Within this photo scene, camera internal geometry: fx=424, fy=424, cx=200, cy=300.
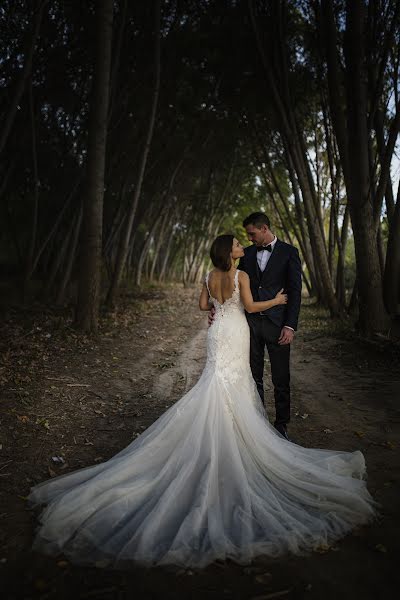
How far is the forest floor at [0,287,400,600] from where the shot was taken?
236 centimetres

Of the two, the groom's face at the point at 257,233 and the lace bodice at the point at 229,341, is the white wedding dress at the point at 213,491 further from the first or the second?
the groom's face at the point at 257,233

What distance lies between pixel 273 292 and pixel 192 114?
14946 millimetres

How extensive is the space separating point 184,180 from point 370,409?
20097 millimetres

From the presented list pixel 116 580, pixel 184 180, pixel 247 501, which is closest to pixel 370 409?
pixel 247 501

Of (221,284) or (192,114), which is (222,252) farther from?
(192,114)

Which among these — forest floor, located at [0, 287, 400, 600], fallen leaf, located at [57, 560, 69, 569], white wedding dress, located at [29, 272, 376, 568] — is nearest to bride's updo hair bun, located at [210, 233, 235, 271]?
white wedding dress, located at [29, 272, 376, 568]

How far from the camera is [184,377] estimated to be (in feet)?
23.5

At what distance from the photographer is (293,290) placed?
4594 mm

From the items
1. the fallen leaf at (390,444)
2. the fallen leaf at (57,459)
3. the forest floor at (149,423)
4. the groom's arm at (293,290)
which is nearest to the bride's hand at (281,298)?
the groom's arm at (293,290)

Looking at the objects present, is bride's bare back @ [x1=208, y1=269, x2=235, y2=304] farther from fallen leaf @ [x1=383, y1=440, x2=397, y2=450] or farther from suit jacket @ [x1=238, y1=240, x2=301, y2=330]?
fallen leaf @ [x1=383, y1=440, x2=397, y2=450]

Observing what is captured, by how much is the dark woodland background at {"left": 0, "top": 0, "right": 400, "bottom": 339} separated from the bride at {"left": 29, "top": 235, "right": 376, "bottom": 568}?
219 inches

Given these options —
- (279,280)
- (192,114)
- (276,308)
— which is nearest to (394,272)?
(279,280)

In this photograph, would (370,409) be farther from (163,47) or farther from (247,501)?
(163,47)

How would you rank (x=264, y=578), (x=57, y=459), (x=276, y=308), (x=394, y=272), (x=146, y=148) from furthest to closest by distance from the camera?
(x=146, y=148), (x=394, y=272), (x=276, y=308), (x=57, y=459), (x=264, y=578)
